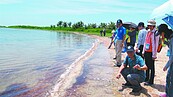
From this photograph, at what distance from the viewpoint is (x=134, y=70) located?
Answer: 6.79 m

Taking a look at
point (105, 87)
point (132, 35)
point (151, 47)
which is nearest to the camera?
A: point (151, 47)

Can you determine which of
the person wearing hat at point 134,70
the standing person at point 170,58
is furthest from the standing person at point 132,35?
the standing person at point 170,58

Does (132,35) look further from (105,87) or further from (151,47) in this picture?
(105,87)

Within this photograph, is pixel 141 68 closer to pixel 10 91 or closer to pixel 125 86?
pixel 125 86

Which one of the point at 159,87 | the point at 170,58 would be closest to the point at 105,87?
the point at 159,87

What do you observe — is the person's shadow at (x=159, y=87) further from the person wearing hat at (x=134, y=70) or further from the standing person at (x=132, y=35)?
the standing person at (x=132, y=35)

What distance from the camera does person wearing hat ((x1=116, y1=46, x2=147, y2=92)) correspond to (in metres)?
6.58

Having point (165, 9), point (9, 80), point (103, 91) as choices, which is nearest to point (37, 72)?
point (9, 80)

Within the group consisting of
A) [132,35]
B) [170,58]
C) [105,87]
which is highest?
[132,35]

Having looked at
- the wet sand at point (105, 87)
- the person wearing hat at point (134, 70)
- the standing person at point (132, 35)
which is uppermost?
the standing person at point (132, 35)

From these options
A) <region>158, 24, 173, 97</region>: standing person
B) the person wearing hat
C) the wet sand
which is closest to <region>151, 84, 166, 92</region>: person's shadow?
the wet sand

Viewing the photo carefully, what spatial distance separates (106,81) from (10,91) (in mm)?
3077

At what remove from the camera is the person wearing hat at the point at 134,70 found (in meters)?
6.58

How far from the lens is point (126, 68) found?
7031mm
